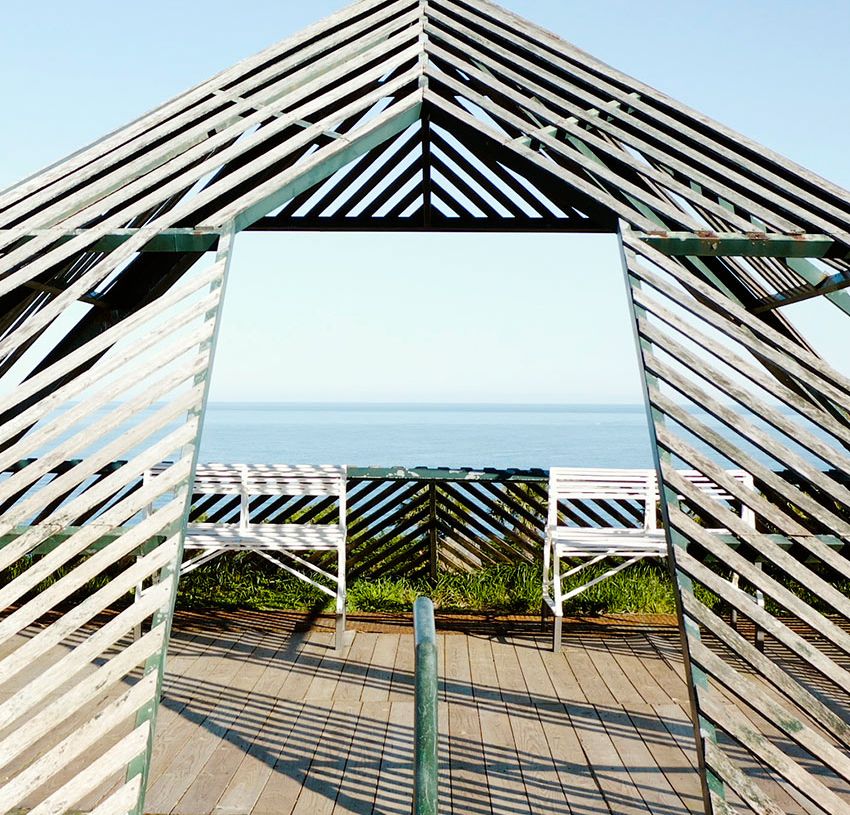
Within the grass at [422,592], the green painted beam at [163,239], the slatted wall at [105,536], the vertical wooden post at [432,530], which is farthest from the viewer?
the vertical wooden post at [432,530]

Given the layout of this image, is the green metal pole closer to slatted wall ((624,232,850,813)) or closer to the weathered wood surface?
slatted wall ((624,232,850,813))

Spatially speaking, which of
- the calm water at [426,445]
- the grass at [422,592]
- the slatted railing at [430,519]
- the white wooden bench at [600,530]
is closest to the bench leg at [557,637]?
the white wooden bench at [600,530]

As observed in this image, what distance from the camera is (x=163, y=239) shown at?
8.73ft

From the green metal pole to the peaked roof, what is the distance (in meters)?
1.65

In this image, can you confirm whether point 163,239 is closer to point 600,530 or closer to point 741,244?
point 741,244

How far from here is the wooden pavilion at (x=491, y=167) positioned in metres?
2.00

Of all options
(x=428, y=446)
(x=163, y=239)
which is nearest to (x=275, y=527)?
(x=163, y=239)

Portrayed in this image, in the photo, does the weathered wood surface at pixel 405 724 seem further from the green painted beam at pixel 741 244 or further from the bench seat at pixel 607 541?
the green painted beam at pixel 741 244

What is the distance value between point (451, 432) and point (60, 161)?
1403 inches

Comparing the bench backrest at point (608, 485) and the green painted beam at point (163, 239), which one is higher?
the bench backrest at point (608, 485)

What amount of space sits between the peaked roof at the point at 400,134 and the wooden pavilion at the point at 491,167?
0.04ft

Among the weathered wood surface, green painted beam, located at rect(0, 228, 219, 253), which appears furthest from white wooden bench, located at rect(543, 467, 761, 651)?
green painted beam, located at rect(0, 228, 219, 253)

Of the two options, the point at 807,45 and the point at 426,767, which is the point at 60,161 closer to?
the point at 426,767

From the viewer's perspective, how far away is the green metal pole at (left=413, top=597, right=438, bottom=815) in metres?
1.25
